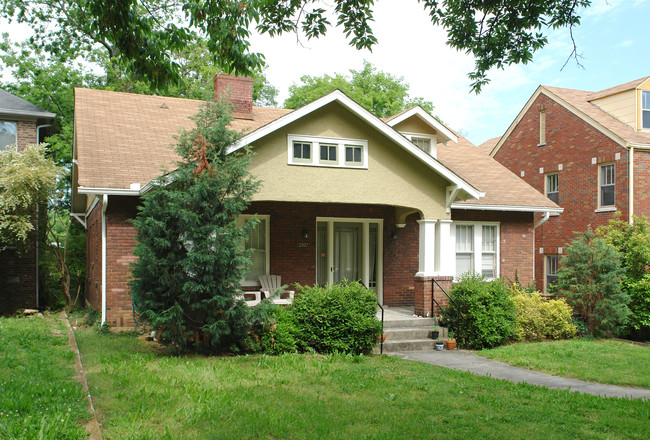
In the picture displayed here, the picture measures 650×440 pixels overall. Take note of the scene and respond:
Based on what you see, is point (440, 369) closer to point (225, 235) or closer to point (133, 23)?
point (225, 235)

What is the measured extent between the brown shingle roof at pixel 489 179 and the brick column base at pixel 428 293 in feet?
9.23

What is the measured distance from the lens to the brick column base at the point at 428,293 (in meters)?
12.8

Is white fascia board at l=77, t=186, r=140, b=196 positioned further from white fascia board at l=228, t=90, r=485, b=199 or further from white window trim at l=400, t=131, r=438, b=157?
white window trim at l=400, t=131, r=438, b=157

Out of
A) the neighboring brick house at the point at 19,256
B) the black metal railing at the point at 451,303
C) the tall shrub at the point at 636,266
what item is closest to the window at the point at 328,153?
the black metal railing at the point at 451,303

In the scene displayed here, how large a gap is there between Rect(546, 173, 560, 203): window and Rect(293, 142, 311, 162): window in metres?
13.4

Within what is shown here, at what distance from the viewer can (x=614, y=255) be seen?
13.5m

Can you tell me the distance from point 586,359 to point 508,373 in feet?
7.76

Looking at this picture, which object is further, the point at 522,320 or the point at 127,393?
the point at 522,320

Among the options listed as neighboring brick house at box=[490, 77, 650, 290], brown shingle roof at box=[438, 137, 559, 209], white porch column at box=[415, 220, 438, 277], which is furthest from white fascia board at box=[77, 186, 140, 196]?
neighboring brick house at box=[490, 77, 650, 290]

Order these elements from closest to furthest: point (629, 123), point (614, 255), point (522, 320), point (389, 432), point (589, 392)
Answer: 1. point (389, 432)
2. point (589, 392)
3. point (522, 320)
4. point (614, 255)
5. point (629, 123)

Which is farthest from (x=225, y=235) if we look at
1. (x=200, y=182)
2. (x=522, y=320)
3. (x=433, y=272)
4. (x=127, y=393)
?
(x=522, y=320)

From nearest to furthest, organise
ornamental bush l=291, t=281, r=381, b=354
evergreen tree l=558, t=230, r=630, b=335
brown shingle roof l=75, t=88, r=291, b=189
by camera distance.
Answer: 1. ornamental bush l=291, t=281, r=381, b=354
2. brown shingle roof l=75, t=88, r=291, b=189
3. evergreen tree l=558, t=230, r=630, b=335

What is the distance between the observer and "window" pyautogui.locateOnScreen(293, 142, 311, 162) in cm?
1197

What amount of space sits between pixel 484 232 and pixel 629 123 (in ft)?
28.0
